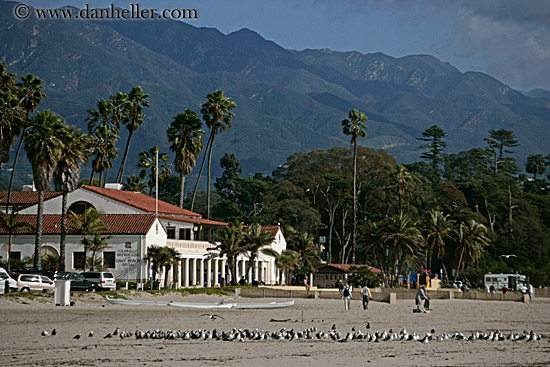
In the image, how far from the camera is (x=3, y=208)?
71.4 m

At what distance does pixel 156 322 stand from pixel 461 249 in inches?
2442

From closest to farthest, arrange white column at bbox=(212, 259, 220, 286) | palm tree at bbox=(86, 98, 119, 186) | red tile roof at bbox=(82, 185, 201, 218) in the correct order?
red tile roof at bbox=(82, 185, 201, 218) → white column at bbox=(212, 259, 220, 286) → palm tree at bbox=(86, 98, 119, 186)

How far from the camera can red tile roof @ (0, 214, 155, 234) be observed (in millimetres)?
60531

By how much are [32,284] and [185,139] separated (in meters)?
35.2

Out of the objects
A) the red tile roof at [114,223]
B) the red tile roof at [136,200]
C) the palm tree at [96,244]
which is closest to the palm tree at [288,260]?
the red tile roof at [136,200]

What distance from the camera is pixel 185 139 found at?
8000 cm

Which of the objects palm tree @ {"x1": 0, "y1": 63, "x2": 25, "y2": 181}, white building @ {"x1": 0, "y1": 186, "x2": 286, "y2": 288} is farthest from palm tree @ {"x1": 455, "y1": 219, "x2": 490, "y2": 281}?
palm tree @ {"x1": 0, "y1": 63, "x2": 25, "y2": 181}

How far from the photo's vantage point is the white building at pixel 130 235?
60062 millimetres

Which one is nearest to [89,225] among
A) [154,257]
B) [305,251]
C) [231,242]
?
[154,257]

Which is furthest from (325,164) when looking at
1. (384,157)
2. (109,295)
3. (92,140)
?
(109,295)

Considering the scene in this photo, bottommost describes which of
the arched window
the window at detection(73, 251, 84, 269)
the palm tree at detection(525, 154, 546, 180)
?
the window at detection(73, 251, 84, 269)

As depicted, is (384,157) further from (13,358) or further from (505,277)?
(13,358)

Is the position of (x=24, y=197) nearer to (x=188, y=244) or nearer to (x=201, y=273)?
(x=188, y=244)

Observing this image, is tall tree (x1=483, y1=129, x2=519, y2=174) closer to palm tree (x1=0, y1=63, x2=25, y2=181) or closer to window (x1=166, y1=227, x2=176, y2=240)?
window (x1=166, y1=227, x2=176, y2=240)
